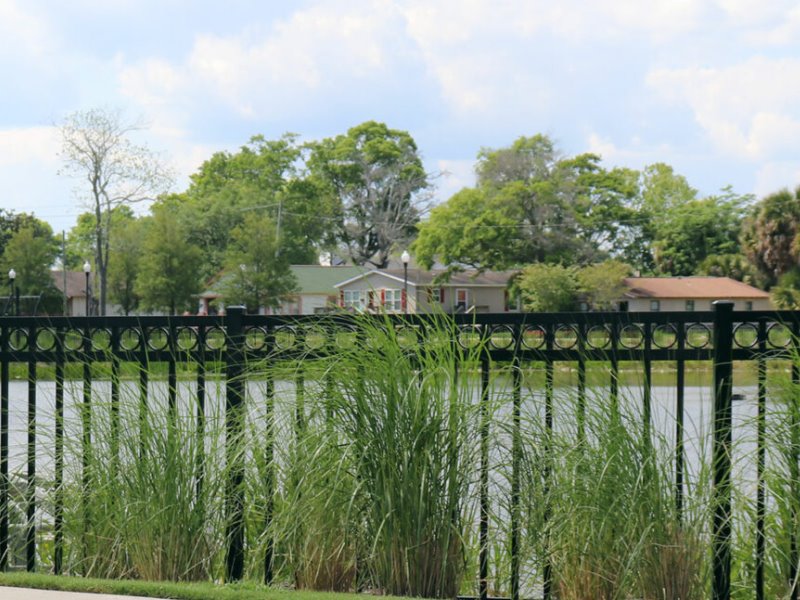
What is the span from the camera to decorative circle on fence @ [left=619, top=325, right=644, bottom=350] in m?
4.83

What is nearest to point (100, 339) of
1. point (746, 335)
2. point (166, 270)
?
point (746, 335)

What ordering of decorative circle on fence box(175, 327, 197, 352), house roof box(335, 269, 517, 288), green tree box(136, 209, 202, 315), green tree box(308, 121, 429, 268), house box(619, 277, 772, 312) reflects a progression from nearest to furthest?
1. decorative circle on fence box(175, 327, 197, 352)
2. green tree box(136, 209, 202, 315)
3. house box(619, 277, 772, 312)
4. house roof box(335, 269, 517, 288)
5. green tree box(308, 121, 429, 268)

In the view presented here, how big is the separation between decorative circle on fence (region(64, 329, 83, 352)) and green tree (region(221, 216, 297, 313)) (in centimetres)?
4792

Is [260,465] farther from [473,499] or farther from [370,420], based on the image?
[473,499]

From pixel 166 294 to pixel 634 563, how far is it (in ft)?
164

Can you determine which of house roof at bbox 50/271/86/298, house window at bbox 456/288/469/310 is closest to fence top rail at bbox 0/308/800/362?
house window at bbox 456/288/469/310

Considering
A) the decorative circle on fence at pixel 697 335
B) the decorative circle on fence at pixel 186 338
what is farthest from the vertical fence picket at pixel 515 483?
the decorative circle on fence at pixel 186 338

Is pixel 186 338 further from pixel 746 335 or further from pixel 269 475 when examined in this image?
pixel 746 335

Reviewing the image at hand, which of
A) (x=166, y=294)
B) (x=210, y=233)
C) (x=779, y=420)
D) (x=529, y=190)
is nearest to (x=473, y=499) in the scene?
(x=779, y=420)

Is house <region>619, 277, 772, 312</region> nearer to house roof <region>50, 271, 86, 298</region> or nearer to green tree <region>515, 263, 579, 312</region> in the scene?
green tree <region>515, 263, 579, 312</region>

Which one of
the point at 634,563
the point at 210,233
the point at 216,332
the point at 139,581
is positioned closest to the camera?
the point at 634,563

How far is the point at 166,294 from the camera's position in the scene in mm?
52469

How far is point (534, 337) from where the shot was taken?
5.05 meters

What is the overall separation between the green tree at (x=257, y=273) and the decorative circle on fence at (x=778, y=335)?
48945 millimetres
